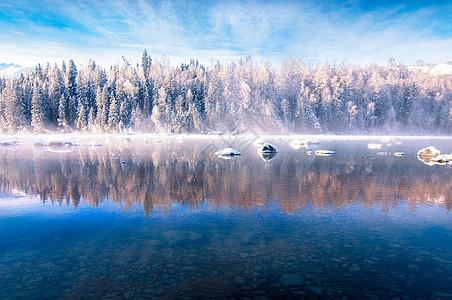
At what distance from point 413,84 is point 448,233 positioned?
138 metres

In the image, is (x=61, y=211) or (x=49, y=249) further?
(x=61, y=211)

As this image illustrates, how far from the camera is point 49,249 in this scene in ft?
28.6

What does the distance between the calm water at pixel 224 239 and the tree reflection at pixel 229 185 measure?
124 mm

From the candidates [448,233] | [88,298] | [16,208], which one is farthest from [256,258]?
[16,208]

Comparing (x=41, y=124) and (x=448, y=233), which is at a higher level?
(x=41, y=124)

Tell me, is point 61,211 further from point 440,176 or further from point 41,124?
point 41,124

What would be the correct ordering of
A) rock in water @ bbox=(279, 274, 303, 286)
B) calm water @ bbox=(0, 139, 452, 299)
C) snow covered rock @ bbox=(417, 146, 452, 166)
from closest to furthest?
calm water @ bbox=(0, 139, 452, 299)
rock in water @ bbox=(279, 274, 303, 286)
snow covered rock @ bbox=(417, 146, 452, 166)

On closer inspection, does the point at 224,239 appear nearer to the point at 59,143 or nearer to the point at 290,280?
the point at 290,280

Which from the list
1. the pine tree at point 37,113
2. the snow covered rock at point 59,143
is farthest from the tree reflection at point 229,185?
the pine tree at point 37,113

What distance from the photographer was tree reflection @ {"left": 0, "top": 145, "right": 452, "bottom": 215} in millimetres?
14242

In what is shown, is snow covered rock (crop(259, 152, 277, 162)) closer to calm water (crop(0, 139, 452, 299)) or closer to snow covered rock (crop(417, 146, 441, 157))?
calm water (crop(0, 139, 452, 299))

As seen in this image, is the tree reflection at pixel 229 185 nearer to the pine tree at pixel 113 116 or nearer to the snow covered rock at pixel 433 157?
the snow covered rock at pixel 433 157

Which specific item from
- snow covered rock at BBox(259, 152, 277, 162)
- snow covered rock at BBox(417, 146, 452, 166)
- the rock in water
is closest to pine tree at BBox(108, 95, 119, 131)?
snow covered rock at BBox(259, 152, 277, 162)

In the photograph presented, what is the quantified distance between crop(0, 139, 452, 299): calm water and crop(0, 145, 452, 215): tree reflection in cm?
12
